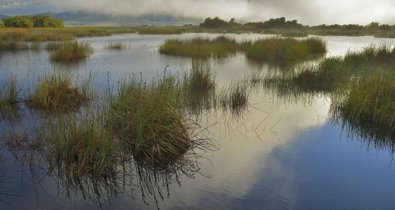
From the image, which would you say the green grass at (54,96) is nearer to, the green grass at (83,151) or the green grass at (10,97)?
the green grass at (10,97)

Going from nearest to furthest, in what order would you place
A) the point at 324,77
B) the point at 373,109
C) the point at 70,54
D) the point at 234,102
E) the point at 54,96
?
the point at 373,109, the point at 54,96, the point at 234,102, the point at 324,77, the point at 70,54

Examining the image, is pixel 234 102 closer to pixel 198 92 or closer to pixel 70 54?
pixel 198 92

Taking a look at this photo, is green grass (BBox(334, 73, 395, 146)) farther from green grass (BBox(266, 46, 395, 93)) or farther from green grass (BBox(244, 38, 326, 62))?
green grass (BBox(244, 38, 326, 62))

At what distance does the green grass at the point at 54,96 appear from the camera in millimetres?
8477

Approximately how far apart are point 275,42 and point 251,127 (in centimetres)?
1471

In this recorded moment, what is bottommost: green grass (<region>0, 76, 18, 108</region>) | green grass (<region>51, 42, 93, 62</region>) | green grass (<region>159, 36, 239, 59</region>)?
green grass (<region>0, 76, 18, 108</region>)

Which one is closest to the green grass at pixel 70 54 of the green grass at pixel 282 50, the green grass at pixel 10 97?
the green grass at pixel 282 50

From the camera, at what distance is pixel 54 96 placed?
8633 millimetres

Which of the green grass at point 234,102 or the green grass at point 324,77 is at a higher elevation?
the green grass at point 324,77

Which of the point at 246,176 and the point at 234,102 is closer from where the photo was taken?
the point at 246,176

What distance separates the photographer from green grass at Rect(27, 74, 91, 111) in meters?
8.48

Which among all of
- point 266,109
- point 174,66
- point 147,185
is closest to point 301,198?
point 147,185

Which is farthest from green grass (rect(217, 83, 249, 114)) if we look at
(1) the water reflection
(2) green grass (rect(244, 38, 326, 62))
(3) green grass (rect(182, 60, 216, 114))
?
(2) green grass (rect(244, 38, 326, 62))

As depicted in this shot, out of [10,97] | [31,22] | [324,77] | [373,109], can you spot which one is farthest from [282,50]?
[31,22]
